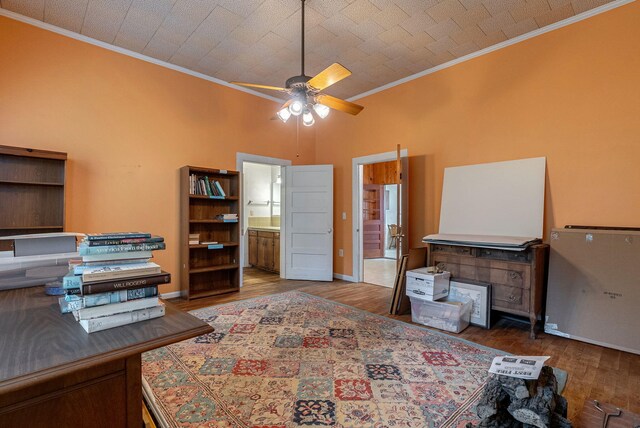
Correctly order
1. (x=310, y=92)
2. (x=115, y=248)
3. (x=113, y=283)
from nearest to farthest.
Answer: (x=113, y=283)
(x=115, y=248)
(x=310, y=92)

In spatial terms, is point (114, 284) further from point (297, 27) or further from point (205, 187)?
point (205, 187)

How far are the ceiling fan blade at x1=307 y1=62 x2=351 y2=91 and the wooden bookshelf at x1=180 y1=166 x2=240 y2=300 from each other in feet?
7.11

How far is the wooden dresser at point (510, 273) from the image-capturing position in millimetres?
2852

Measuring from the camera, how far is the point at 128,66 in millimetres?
3750

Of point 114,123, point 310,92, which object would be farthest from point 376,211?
point 114,123

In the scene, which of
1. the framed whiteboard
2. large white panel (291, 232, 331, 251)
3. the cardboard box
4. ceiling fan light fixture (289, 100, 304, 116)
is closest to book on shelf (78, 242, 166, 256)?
ceiling fan light fixture (289, 100, 304, 116)

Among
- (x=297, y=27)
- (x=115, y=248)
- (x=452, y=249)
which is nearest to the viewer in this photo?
(x=115, y=248)

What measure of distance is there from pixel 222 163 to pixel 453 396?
159 inches

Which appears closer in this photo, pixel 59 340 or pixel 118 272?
pixel 59 340

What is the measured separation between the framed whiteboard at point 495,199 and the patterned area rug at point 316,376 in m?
1.42

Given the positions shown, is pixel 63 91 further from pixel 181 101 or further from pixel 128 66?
pixel 181 101

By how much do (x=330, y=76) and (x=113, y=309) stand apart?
2.27 metres

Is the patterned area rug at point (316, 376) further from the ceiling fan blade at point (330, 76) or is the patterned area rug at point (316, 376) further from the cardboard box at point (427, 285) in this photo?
the ceiling fan blade at point (330, 76)

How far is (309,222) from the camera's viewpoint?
5.27 metres
